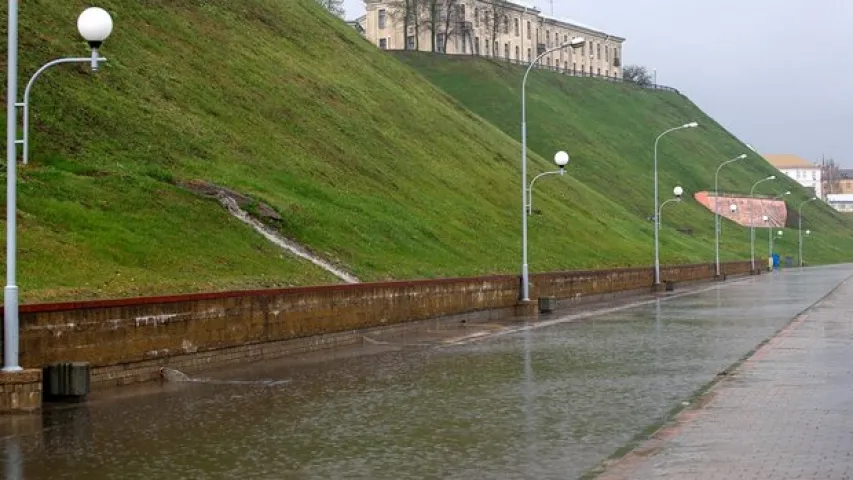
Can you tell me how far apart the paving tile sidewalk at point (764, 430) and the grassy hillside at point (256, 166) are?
12291 mm

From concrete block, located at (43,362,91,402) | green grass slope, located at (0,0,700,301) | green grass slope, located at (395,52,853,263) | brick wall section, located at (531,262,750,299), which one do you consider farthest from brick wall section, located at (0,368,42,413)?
green grass slope, located at (395,52,853,263)

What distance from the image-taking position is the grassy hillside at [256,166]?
28.7 metres

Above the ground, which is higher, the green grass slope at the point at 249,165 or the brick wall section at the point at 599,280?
the green grass slope at the point at 249,165

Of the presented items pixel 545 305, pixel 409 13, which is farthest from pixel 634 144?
pixel 545 305

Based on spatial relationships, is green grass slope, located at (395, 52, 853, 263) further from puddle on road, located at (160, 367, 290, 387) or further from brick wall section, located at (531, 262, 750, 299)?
puddle on road, located at (160, 367, 290, 387)

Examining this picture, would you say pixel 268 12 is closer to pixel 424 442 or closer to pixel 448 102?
pixel 448 102

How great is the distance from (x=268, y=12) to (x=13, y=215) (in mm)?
51984

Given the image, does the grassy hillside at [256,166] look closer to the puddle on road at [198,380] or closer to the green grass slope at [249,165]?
the green grass slope at [249,165]

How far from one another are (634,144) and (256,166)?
292 ft

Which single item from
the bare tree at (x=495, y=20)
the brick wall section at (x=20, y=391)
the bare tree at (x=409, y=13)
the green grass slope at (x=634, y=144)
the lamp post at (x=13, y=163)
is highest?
the bare tree at (x=495, y=20)

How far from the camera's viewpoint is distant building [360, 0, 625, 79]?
129500 millimetres

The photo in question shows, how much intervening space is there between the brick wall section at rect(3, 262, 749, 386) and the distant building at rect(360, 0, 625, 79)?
95454 millimetres

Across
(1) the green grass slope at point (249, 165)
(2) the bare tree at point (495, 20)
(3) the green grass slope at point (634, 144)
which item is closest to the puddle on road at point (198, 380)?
(1) the green grass slope at point (249, 165)

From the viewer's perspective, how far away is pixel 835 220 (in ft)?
513
